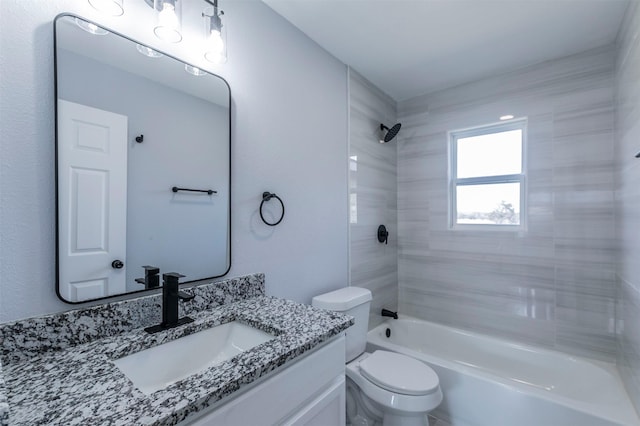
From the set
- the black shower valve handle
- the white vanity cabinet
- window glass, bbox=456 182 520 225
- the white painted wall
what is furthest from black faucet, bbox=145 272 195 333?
window glass, bbox=456 182 520 225

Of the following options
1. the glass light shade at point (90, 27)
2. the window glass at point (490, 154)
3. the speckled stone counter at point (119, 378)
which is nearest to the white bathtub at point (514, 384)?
the speckled stone counter at point (119, 378)

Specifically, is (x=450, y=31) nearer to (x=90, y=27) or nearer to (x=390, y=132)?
(x=390, y=132)

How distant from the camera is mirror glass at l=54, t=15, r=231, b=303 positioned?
93cm

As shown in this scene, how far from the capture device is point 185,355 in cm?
104

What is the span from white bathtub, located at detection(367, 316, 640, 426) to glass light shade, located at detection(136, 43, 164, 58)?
7.09ft

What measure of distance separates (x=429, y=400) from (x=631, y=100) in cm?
190

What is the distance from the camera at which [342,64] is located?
219cm

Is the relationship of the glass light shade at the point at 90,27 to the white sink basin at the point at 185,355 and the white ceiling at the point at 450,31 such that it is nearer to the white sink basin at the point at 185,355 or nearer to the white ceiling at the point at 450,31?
the white ceiling at the point at 450,31

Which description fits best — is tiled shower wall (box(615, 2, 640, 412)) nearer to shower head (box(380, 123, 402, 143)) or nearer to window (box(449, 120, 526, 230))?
window (box(449, 120, 526, 230))

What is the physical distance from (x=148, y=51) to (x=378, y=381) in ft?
6.25

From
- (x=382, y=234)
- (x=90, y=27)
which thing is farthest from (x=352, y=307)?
(x=90, y=27)

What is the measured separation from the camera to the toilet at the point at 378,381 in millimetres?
1498

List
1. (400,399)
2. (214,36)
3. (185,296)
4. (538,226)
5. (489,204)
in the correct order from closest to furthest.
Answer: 1. (185,296)
2. (214,36)
3. (400,399)
4. (538,226)
5. (489,204)

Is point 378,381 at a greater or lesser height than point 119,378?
lesser
